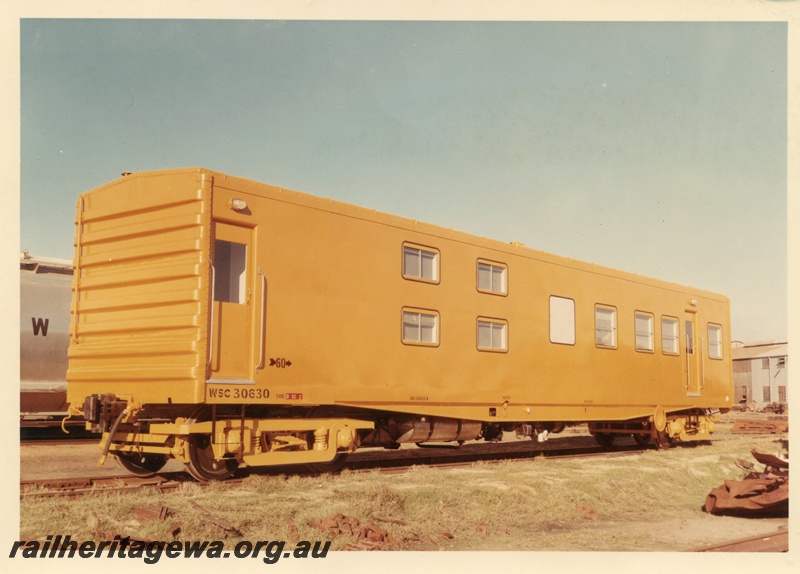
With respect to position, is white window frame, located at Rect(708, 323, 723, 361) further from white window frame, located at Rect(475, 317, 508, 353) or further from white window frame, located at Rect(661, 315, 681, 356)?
white window frame, located at Rect(475, 317, 508, 353)

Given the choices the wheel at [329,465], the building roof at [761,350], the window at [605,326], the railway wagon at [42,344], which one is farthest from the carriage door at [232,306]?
the building roof at [761,350]

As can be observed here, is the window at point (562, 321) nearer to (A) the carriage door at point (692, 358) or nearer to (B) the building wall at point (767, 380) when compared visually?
(A) the carriage door at point (692, 358)

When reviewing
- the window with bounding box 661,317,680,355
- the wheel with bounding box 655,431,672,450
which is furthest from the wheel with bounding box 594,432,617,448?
the window with bounding box 661,317,680,355

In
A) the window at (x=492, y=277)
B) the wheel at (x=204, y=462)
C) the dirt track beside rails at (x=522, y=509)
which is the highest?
the window at (x=492, y=277)

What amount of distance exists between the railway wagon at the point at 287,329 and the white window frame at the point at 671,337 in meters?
3.85

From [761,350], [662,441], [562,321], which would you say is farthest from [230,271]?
[761,350]

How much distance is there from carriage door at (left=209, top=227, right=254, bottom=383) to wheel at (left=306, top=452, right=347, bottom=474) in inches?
84.3

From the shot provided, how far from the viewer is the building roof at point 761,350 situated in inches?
1677

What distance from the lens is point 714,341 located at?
18.0m

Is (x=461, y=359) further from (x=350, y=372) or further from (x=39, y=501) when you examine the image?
(x=39, y=501)

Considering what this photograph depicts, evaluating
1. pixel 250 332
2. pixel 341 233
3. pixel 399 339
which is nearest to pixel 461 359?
pixel 399 339

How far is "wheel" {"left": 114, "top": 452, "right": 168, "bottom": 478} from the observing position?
32.7 ft

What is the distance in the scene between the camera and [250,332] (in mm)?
9078

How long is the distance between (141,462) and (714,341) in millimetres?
13794
